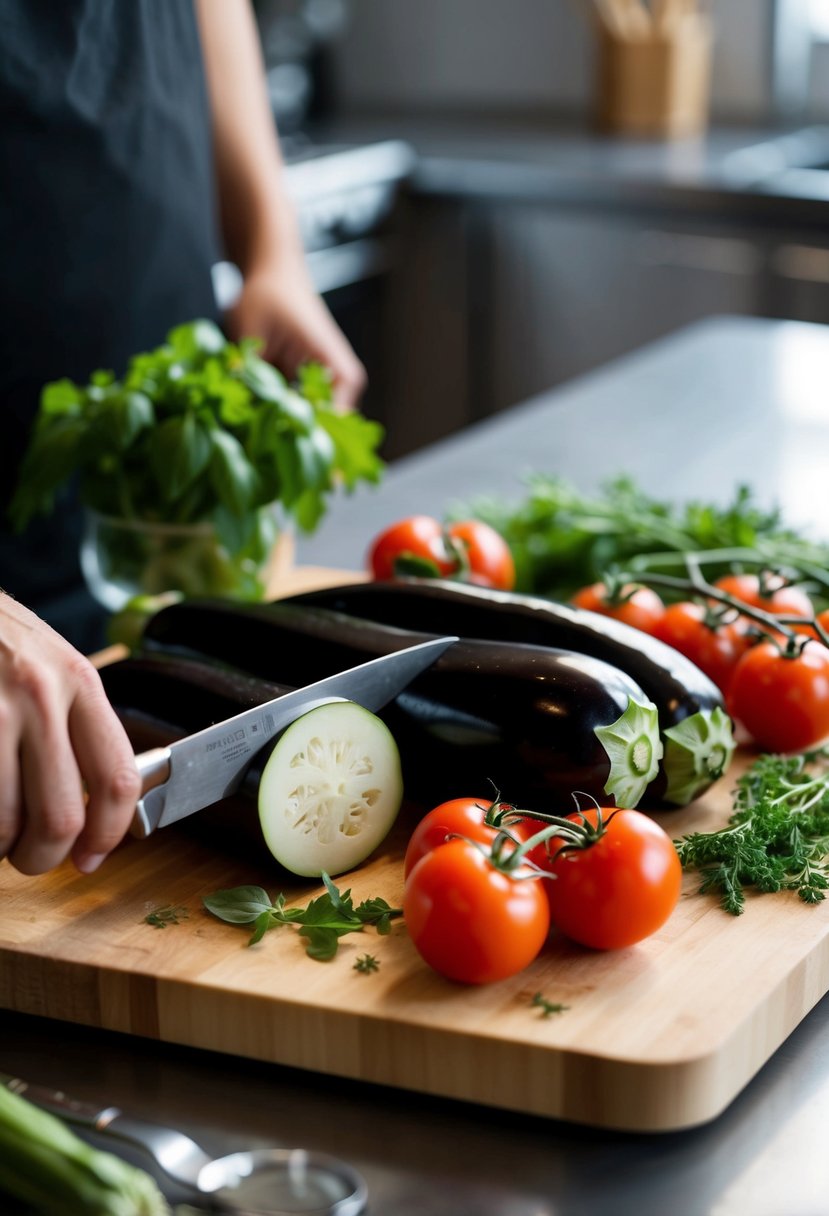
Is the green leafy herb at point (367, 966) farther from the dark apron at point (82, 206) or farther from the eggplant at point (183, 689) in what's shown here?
the dark apron at point (82, 206)

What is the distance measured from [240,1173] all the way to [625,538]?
3.59 ft

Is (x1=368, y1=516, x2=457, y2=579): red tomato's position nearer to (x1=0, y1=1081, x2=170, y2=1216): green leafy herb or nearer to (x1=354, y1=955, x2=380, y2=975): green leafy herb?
(x1=354, y1=955, x2=380, y2=975): green leafy herb

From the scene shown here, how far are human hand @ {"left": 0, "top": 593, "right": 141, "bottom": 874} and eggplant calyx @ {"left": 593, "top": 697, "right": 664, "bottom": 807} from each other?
361 mm

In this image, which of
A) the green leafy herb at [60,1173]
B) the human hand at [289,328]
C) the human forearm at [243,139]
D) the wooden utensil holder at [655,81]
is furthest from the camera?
the wooden utensil holder at [655,81]

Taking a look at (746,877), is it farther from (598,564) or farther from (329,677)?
(598,564)

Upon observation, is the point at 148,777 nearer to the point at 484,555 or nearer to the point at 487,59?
the point at 484,555

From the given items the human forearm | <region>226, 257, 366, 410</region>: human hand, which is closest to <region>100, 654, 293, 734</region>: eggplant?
<region>226, 257, 366, 410</region>: human hand

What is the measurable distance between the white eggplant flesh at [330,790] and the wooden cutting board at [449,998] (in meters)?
0.03

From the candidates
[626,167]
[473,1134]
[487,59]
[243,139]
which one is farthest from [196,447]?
[487,59]

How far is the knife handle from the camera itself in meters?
1.05

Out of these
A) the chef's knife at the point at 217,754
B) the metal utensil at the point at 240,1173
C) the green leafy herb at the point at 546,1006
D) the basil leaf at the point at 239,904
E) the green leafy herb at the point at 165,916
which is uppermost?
the chef's knife at the point at 217,754

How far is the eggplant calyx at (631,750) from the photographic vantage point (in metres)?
1.14

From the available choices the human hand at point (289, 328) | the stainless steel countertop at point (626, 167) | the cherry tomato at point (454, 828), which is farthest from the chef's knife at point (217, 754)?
the stainless steel countertop at point (626, 167)

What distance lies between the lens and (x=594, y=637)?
132 centimetres
